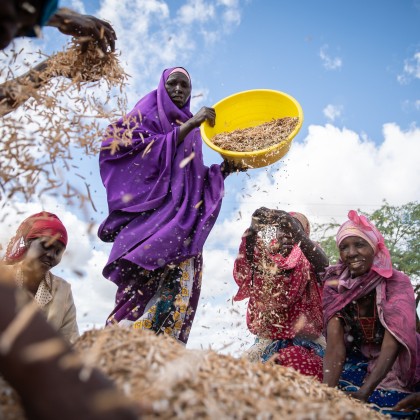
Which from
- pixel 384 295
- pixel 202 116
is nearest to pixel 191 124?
pixel 202 116

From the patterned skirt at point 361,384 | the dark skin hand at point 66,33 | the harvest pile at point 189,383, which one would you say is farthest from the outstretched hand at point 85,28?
the patterned skirt at point 361,384

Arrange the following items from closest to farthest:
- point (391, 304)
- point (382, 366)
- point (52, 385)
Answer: point (52, 385) < point (382, 366) < point (391, 304)

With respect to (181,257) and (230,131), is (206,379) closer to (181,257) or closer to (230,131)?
(181,257)

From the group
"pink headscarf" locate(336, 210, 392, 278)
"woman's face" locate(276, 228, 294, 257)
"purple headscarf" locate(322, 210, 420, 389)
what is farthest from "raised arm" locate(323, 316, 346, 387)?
"woman's face" locate(276, 228, 294, 257)

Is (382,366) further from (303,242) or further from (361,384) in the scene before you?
(303,242)

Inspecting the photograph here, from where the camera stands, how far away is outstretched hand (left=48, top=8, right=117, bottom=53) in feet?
7.85

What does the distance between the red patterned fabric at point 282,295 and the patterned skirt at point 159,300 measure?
0.92 m

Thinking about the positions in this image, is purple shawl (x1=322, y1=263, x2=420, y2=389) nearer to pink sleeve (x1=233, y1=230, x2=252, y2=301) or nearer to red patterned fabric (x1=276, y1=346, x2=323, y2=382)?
red patterned fabric (x1=276, y1=346, x2=323, y2=382)

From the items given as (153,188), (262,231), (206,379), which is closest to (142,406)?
(206,379)

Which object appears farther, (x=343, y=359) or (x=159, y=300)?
(x=159, y=300)

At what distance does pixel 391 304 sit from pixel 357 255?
50 cm

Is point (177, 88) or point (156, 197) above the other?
point (177, 88)

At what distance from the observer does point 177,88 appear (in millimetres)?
4707

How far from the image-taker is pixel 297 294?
4758mm
